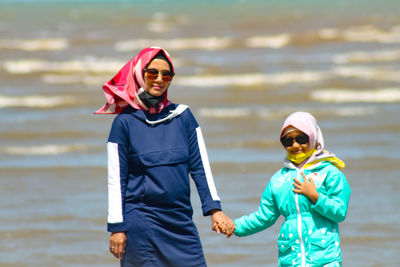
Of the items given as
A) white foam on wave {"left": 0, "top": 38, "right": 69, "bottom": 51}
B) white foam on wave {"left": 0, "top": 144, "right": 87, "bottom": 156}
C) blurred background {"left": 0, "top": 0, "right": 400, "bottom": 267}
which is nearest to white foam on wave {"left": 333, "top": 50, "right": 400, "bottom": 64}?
blurred background {"left": 0, "top": 0, "right": 400, "bottom": 267}

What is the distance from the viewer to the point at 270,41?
2208 cm

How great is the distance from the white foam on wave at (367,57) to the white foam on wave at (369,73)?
978 millimetres

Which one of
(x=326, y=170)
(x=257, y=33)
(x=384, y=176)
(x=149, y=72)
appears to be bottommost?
(x=384, y=176)

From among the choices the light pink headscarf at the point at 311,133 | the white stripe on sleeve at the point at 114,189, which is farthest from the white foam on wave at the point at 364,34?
→ the white stripe on sleeve at the point at 114,189

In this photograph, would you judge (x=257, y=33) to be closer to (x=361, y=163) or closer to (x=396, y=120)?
(x=396, y=120)

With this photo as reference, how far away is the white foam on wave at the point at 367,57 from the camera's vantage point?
61.1 feet

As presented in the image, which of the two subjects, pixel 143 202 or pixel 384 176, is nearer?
→ pixel 143 202

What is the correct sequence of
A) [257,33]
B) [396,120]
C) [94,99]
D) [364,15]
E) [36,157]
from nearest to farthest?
[36,157]
[396,120]
[94,99]
[257,33]
[364,15]

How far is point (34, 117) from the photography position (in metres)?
12.8

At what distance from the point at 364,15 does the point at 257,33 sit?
18.3 feet

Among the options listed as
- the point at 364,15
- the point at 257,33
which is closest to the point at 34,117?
the point at 257,33

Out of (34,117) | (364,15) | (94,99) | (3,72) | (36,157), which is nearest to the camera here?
(36,157)

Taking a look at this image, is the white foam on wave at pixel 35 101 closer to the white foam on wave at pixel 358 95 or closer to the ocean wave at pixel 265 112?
the ocean wave at pixel 265 112

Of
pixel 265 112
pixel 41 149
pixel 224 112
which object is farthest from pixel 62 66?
pixel 41 149
